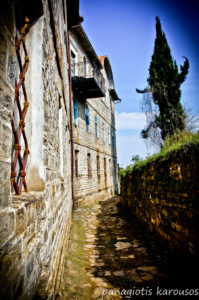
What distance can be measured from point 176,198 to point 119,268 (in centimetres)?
143

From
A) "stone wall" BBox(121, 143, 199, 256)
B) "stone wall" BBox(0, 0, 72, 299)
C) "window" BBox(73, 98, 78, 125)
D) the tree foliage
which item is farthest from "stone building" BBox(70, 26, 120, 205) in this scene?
"stone wall" BBox(0, 0, 72, 299)

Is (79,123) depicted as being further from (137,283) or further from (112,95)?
(112,95)

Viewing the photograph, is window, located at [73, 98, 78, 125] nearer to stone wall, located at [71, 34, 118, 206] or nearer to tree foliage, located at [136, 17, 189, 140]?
stone wall, located at [71, 34, 118, 206]

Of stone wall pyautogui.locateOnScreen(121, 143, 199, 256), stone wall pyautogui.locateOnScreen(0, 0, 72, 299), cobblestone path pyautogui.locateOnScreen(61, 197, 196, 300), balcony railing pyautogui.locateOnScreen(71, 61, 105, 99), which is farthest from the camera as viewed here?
balcony railing pyautogui.locateOnScreen(71, 61, 105, 99)

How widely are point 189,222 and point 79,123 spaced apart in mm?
7228

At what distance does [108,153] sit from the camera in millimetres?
14641

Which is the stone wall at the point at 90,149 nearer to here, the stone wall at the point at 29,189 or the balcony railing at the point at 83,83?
the balcony railing at the point at 83,83

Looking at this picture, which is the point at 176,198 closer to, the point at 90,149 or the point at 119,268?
the point at 119,268

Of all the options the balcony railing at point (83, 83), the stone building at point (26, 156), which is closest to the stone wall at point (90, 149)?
the balcony railing at point (83, 83)

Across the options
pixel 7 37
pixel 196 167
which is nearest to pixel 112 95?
pixel 196 167

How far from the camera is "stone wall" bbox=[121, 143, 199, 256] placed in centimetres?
243

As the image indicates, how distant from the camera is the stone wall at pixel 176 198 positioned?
7.98 feet

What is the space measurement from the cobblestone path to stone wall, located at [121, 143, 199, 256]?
329mm

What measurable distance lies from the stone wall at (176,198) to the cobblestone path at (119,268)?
1.08ft
